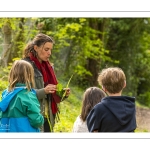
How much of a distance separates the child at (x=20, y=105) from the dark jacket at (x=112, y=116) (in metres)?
0.59

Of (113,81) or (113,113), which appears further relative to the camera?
(113,81)

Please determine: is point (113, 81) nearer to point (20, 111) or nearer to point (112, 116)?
point (112, 116)

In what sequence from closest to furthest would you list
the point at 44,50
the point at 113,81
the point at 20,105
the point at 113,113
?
the point at 113,113 → the point at 113,81 → the point at 20,105 → the point at 44,50

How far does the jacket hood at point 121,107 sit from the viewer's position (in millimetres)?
3156

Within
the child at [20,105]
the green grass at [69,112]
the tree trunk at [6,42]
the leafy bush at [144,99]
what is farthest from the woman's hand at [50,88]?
the leafy bush at [144,99]

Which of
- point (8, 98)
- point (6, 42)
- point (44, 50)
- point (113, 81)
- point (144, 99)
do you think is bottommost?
point (144, 99)

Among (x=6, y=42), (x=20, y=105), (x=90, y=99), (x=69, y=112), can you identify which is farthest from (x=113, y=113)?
(x=6, y=42)

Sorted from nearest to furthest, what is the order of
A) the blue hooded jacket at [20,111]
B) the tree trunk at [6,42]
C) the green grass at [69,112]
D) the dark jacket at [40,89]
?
the blue hooded jacket at [20,111] < the dark jacket at [40,89] < the green grass at [69,112] < the tree trunk at [6,42]

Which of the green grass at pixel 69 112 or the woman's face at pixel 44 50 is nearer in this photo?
the woman's face at pixel 44 50

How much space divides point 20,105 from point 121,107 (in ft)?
3.06

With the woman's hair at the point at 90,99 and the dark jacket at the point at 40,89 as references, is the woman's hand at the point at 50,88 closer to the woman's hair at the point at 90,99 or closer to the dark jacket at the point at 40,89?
the dark jacket at the point at 40,89

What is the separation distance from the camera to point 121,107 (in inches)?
125

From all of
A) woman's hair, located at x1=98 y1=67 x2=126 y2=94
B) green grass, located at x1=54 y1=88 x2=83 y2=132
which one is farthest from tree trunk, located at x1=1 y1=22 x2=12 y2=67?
woman's hair, located at x1=98 y1=67 x2=126 y2=94
